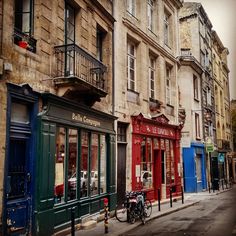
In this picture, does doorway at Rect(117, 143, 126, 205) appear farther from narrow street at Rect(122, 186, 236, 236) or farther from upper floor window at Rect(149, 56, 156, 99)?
upper floor window at Rect(149, 56, 156, 99)

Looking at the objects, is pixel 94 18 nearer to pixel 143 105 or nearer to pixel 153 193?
pixel 143 105

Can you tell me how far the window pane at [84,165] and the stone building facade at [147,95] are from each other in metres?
2.78

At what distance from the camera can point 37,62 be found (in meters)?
8.80

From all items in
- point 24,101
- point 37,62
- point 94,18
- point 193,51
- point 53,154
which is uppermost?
point 193,51

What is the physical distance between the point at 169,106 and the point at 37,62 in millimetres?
12529

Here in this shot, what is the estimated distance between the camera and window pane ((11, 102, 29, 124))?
807 cm

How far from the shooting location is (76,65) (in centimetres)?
1045

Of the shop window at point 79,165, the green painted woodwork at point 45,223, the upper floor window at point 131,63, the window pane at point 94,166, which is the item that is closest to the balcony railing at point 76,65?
the shop window at point 79,165

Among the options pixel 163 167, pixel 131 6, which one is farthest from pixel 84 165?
pixel 131 6

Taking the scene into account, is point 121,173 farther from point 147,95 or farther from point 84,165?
point 147,95

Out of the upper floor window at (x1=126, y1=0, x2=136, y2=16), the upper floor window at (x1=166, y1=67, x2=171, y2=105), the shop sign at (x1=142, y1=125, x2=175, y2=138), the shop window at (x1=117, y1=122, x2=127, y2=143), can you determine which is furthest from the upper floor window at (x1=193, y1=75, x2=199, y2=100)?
A: the shop window at (x1=117, y1=122, x2=127, y2=143)

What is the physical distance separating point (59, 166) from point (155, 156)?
923 cm

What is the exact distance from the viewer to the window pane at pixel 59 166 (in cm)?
953

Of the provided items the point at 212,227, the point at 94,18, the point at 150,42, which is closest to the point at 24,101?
the point at 94,18
